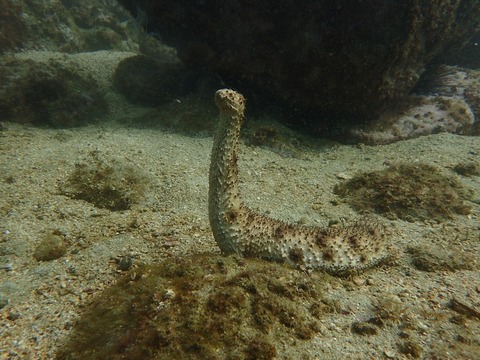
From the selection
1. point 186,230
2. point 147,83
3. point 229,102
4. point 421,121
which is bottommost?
point 186,230

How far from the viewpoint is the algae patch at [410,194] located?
14.3 feet

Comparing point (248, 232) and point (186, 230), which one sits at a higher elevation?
point (248, 232)

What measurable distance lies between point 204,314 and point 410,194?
12.4ft

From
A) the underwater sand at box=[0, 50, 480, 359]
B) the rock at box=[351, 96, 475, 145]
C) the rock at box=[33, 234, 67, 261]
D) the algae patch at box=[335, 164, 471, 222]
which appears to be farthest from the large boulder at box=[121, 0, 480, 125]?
the rock at box=[33, 234, 67, 261]

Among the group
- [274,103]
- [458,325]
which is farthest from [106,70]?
[458,325]

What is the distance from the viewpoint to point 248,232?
295cm

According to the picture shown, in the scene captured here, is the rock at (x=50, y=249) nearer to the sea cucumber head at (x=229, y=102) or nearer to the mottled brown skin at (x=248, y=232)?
the mottled brown skin at (x=248, y=232)

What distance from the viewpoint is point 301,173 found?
19.3 ft

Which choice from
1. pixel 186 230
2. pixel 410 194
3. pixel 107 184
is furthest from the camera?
pixel 107 184

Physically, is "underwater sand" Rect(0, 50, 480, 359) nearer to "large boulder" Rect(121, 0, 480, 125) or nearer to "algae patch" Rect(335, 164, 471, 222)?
"algae patch" Rect(335, 164, 471, 222)

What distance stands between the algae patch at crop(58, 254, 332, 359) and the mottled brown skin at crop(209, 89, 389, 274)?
28 cm

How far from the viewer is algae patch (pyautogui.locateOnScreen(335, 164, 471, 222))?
171 inches

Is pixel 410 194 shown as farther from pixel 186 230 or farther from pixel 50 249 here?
pixel 50 249

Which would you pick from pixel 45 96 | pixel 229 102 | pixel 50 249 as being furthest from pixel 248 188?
pixel 45 96
